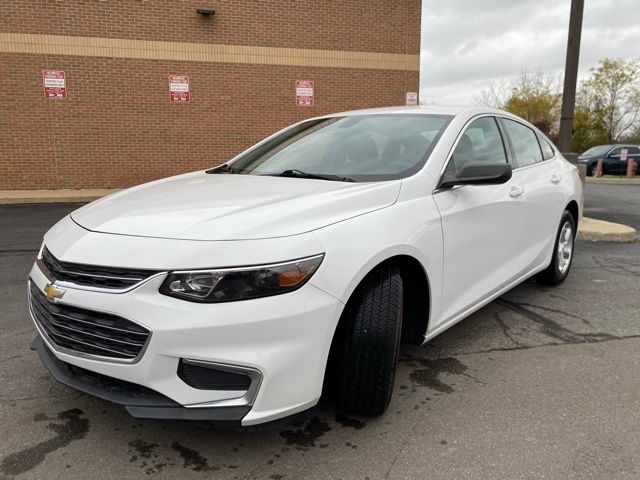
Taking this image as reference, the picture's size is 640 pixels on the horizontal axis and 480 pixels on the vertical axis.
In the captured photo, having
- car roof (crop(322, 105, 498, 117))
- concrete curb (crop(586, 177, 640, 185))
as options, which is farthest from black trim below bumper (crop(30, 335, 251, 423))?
concrete curb (crop(586, 177, 640, 185))

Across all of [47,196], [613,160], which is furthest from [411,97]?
[613,160]

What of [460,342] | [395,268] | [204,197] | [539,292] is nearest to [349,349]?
[395,268]

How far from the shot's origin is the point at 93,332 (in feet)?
7.02

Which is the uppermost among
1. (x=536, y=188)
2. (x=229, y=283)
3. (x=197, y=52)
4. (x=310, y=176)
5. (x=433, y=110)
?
(x=197, y=52)

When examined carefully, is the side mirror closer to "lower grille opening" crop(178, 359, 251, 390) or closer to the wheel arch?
the wheel arch

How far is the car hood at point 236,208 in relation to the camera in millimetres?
2195

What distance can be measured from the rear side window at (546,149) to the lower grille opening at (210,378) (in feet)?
12.2

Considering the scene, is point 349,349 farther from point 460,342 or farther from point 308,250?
point 460,342

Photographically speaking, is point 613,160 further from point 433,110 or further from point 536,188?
point 433,110

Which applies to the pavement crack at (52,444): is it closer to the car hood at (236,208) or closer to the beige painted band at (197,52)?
the car hood at (236,208)

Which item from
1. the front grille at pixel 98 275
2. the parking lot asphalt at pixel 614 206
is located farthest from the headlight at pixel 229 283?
the parking lot asphalt at pixel 614 206

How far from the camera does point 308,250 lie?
7.07ft

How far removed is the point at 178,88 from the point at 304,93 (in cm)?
300

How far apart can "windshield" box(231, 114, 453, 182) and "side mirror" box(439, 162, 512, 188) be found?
21 cm
